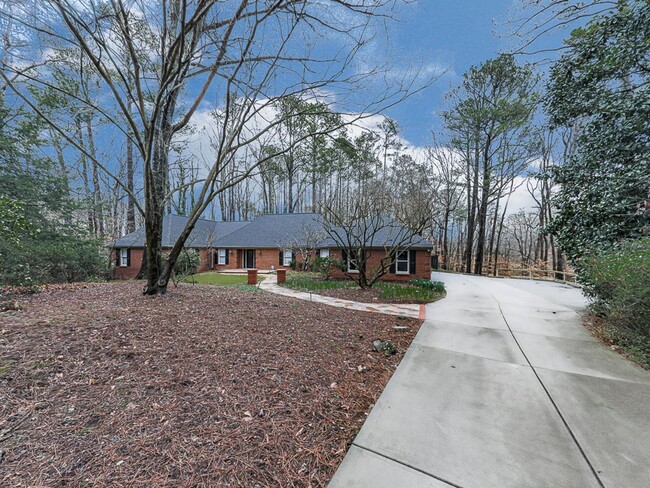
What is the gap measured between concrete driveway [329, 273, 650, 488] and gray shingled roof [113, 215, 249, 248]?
14096 millimetres

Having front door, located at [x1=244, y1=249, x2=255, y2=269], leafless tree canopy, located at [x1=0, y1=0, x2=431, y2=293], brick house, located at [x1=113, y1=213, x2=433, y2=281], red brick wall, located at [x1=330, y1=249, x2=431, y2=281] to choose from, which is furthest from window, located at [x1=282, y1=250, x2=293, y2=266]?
leafless tree canopy, located at [x1=0, y1=0, x2=431, y2=293]

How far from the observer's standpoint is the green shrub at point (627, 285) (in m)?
3.73

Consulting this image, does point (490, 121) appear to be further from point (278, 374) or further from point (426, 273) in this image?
point (278, 374)

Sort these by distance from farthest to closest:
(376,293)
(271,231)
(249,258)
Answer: (271,231) < (249,258) < (376,293)

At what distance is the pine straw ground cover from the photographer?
5.39 feet

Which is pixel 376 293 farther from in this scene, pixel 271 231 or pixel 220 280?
pixel 271 231

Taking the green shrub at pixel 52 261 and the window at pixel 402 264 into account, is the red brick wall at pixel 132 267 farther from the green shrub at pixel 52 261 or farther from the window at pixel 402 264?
the window at pixel 402 264

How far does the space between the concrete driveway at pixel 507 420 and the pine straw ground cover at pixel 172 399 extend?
0.31 metres

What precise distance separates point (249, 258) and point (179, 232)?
5.52m

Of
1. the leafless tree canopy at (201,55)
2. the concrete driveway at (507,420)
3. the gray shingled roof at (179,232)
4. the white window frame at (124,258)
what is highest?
the leafless tree canopy at (201,55)

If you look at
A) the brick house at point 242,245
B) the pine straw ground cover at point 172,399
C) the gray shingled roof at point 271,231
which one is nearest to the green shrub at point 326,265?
the brick house at point 242,245

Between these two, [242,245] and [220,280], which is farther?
[242,245]

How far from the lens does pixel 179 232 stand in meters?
19.2

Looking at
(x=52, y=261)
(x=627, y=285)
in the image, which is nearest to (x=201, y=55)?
(x=627, y=285)
